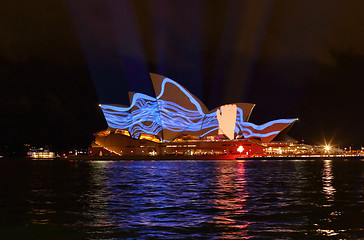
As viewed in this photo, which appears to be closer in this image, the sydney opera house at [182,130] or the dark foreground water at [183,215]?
the dark foreground water at [183,215]

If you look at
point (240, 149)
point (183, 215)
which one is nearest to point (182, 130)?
point (240, 149)

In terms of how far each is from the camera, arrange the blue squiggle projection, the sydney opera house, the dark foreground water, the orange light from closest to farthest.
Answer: the dark foreground water < the blue squiggle projection < the sydney opera house < the orange light

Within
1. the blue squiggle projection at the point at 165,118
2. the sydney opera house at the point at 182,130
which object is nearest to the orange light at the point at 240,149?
the sydney opera house at the point at 182,130

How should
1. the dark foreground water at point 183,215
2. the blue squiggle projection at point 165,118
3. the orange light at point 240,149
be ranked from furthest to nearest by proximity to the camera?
1. the orange light at point 240,149
2. the blue squiggle projection at point 165,118
3. the dark foreground water at point 183,215

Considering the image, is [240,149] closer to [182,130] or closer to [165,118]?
[182,130]

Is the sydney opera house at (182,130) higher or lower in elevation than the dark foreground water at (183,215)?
higher

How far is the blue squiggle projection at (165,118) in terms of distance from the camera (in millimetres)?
86562

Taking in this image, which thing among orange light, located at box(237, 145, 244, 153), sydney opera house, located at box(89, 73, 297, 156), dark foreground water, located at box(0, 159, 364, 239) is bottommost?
dark foreground water, located at box(0, 159, 364, 239)

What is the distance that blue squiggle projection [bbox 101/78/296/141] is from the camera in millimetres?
86562

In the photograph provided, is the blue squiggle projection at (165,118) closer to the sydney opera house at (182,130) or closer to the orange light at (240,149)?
the sydney opera house at (182,130)

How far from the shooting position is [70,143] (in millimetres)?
124438

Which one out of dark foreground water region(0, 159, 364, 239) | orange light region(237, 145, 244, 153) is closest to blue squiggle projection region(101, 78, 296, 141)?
orange light region(237, 145, 244, 153)

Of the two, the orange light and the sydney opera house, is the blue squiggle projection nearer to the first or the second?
the sydney opera house

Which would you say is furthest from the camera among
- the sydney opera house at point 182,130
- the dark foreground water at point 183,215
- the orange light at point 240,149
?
the orange light at point 240,149
